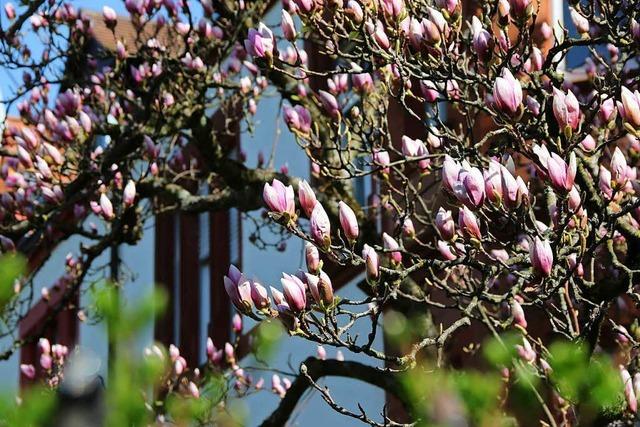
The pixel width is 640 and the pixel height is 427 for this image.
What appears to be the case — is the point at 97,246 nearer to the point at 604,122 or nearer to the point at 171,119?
the point at 171,119

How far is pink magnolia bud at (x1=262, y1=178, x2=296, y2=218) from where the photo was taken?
400 centimetres

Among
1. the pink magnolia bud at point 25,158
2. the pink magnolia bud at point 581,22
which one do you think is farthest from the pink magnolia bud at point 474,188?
the pink magnolia bud at point 25,158

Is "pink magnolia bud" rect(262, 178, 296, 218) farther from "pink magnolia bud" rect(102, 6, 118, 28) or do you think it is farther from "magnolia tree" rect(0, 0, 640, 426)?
"pink magnolia bud" rect(102, 6, 118, 28)

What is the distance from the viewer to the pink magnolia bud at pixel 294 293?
3.82m

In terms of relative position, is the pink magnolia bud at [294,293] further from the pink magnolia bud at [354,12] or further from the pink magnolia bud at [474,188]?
the pink magnolia bud at [354,12]

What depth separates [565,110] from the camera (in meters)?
3.90

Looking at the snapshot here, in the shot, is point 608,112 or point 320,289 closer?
point 320,289

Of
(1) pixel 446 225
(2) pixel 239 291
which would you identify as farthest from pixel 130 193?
(1) pixel 446 225

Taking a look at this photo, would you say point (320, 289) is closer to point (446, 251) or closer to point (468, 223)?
point (468, 223)

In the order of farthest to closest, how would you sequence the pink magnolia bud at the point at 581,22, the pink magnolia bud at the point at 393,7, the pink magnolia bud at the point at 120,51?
the pink magnolia bud at the point at 120,51 < the pink magnolia bud at the point at 581,22 < the pink magnolia bud at the point at 393,7

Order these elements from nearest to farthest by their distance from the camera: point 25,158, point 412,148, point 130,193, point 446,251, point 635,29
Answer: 1. point 635,29
2. point 446,251
3. point 412,148
4. point 130,193
5. point 25,158

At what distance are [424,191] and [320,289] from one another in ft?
9.62

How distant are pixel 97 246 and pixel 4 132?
110 cm

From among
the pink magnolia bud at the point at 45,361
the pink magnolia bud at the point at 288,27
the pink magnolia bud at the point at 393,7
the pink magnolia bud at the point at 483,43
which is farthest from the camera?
the pink magnolia bud at the point at 45,361
